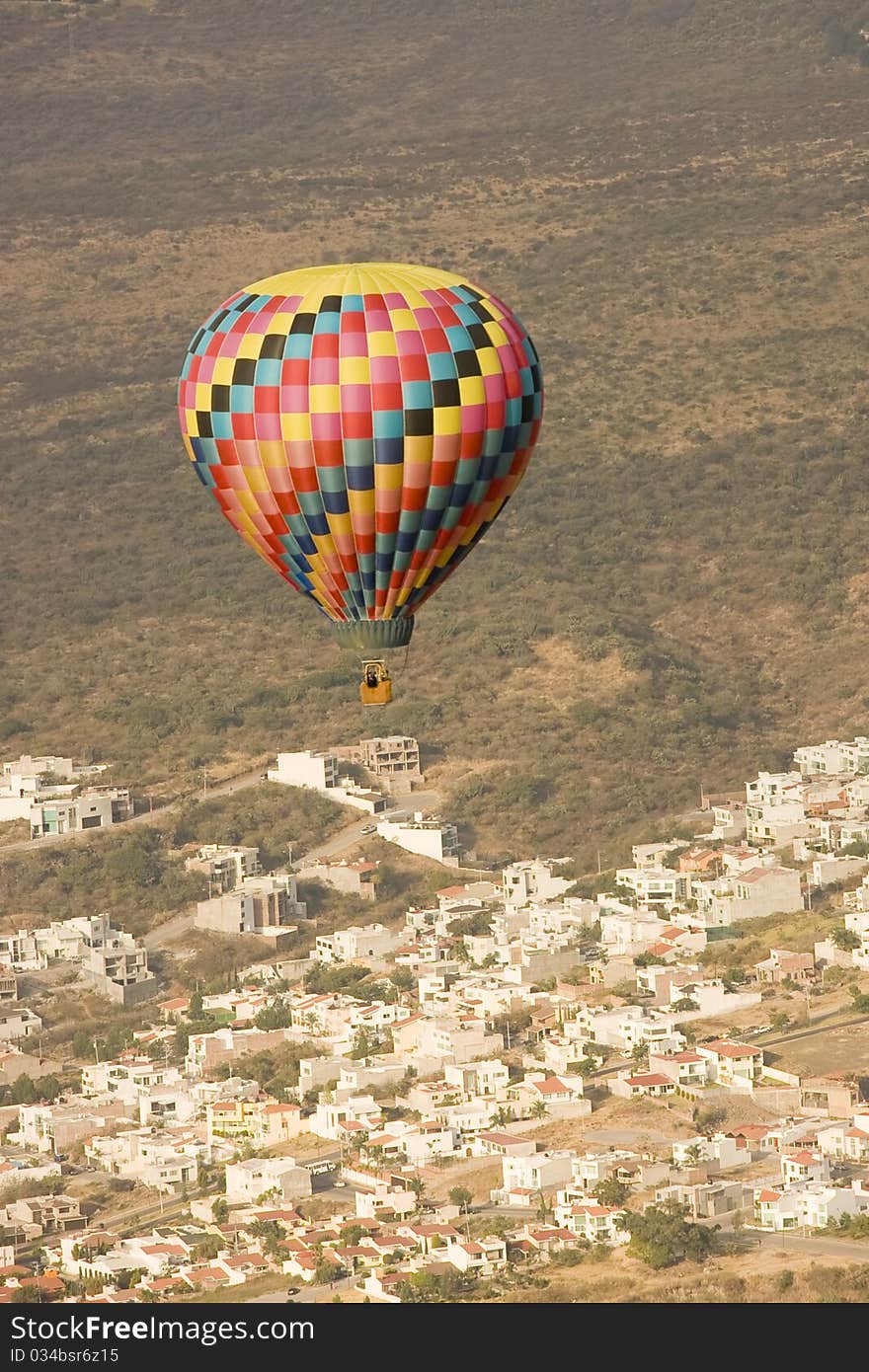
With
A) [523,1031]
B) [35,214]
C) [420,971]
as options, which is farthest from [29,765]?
[35,214]

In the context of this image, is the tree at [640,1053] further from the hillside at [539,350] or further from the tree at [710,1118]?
the hillside at [539,350]

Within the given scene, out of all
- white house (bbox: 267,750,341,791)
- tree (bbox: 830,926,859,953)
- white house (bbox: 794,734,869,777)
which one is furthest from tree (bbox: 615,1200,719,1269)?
white house (bbox: 794,734,869,777)

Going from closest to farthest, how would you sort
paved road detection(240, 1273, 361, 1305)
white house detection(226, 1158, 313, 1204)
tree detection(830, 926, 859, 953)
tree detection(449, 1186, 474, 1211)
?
paved road detection(240, 1273, 361, 1305)
tree detection(449, 1186, 474, 1211)
white house detection(226, 1158, 313, 1204)
tree detection(830, 926, 859, 953)

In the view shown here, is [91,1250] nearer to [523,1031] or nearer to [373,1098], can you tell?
[373,1098]

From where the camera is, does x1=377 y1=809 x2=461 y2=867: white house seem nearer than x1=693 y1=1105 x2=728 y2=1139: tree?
No

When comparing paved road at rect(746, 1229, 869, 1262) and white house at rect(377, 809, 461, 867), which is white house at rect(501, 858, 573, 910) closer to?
white house at rect(377, 809, 461, 867)

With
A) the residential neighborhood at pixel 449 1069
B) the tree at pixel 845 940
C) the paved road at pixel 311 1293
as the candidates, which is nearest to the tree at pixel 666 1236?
the residential neighborhood at pixel 449 1069
